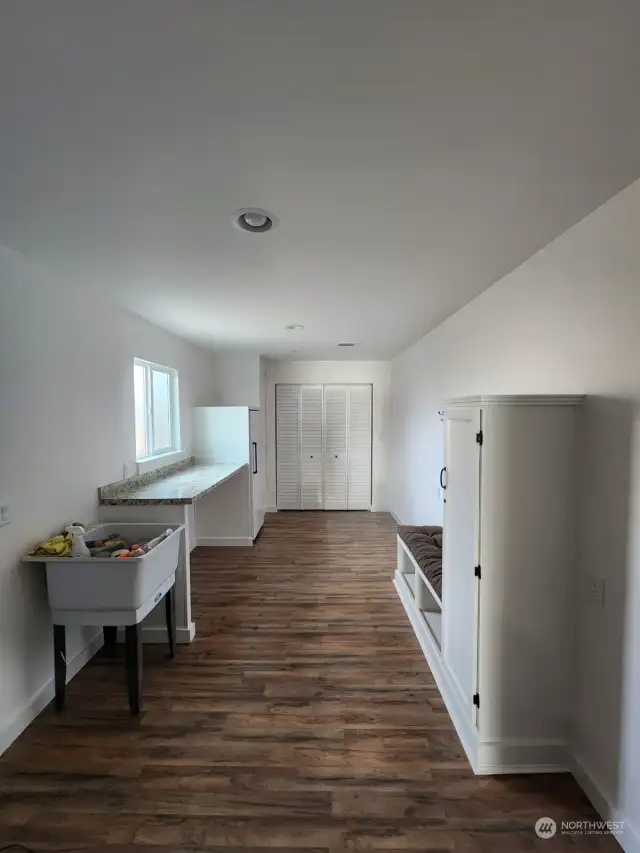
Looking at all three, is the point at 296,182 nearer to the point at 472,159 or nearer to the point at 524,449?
the point at 472,159

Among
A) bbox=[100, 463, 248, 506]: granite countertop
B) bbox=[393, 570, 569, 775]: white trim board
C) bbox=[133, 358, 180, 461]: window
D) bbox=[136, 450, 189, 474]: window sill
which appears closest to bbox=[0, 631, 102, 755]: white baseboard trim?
bbox=[100, 463, 248, 506]: granite countertop

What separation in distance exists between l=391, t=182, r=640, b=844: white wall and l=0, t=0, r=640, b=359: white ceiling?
17 centimetres

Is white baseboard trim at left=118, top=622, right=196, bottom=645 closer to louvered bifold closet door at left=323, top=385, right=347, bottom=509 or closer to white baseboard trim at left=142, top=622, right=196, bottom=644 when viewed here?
white baseboard trim at left=142, top=622, right=196, bottom=644

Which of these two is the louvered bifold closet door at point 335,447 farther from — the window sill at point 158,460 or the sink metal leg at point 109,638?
the sink metal leg at point 109,638

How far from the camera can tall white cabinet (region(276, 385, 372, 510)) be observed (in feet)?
21.7

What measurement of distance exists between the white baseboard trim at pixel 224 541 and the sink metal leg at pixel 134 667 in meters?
2.78

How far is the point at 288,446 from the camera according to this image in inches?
263

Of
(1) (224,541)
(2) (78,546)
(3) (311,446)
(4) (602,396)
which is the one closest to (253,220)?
(4) (602,396)

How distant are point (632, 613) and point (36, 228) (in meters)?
2.80

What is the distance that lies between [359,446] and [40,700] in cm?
504

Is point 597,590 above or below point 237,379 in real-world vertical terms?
below

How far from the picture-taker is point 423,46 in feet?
3.05

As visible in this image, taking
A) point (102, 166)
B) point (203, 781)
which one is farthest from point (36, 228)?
point (203, 781)

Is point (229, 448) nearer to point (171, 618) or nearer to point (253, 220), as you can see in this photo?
point (171, 618)
